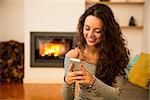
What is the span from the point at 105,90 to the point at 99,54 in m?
0.24

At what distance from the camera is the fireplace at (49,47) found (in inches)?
212

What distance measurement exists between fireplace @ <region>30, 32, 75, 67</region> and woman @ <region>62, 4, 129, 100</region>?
3.74 m

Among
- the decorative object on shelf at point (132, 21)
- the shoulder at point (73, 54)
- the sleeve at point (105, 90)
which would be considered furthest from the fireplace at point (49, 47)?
the sleeve at point (105, 90)

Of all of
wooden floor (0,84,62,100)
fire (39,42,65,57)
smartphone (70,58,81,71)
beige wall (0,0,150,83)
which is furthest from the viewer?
fire (39,42,65,57)

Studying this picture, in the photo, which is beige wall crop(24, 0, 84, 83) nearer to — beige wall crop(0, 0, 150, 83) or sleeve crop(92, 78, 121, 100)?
beige wall crop(0, 0, 150, 83)

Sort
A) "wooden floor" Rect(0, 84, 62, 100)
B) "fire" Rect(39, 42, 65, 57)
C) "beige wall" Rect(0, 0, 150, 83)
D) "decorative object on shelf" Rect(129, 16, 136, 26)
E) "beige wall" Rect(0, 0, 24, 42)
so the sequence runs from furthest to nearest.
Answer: "beige wall" Rect(0, 0, 24, 42), "decorative object on shelf" Rect(129, 16, 136, 26), "fire" Rect(39, 42, 65, 57), "beige wall" Rect(0, 0, 150, 83), "wooden floor" Rect(0, 84, 62, 100)

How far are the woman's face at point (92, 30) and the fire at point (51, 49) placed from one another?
3875 mm

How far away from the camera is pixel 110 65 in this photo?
1.60m

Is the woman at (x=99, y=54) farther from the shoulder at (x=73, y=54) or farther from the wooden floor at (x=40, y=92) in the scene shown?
the wooden floor at (x=40, y=92)

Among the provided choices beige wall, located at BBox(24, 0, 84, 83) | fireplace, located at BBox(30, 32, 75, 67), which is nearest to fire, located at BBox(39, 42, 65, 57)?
fireplace, located at BBox(30, 32, 75, 67)

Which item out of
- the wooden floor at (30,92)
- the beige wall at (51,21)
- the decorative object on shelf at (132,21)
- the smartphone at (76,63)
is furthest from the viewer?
the decorative object on shelf at (132,21)

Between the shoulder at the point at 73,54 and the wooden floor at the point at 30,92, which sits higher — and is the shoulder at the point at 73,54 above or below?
above

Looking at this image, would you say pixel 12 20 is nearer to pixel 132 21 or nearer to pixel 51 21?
pixel 51 21

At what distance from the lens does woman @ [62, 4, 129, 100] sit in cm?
149
